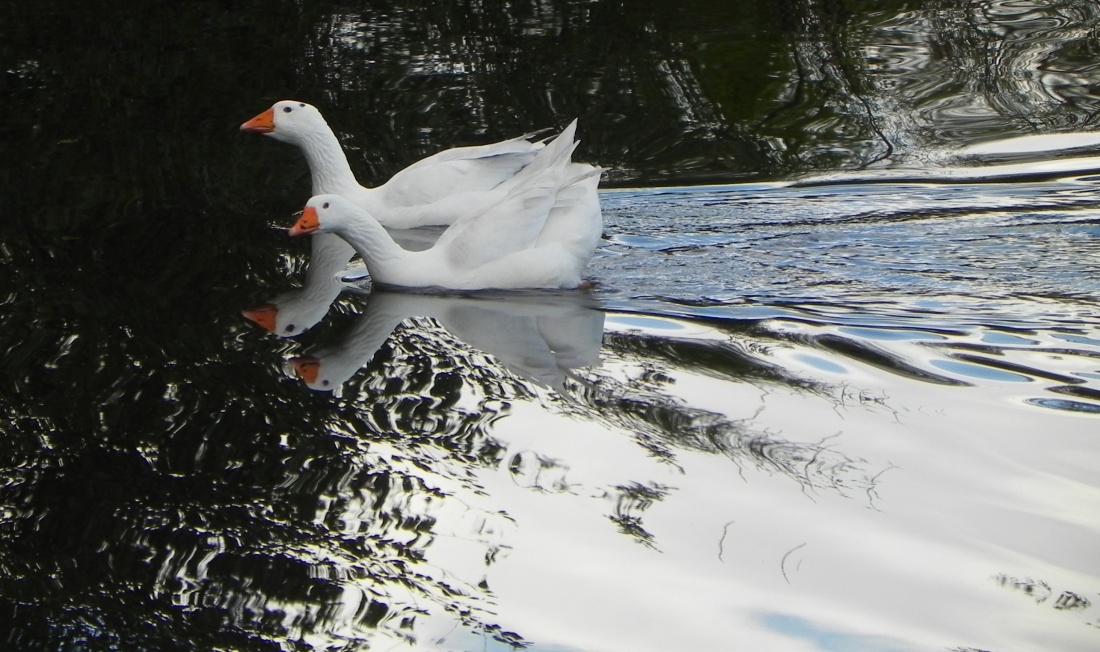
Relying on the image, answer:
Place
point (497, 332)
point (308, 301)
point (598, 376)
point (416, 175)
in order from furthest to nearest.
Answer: point (416, 175) < point (308, 301) < point (497, 332) < point (598, 376)

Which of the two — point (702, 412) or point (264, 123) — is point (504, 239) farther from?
point (264, 123)

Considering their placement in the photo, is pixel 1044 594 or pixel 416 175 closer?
pixel 1044 594

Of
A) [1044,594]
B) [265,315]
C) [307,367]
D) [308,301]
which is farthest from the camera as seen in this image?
[308,301]

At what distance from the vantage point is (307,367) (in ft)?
18.6

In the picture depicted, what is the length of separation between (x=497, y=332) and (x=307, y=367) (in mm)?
895

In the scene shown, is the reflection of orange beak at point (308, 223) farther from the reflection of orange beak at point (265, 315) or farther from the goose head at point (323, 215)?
the reflection of orange beak at point (265, 315)

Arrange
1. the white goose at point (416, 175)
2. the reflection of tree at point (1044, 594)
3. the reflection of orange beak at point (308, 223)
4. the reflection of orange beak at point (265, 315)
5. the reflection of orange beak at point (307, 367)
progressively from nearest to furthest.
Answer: the reflection of tree at point (1044, 594) < the reflection of orange beak at point (307, 367) < the reflection of orange beak at point (265, 315) < the reflection of orange beak at point (308, 223) < the white goose at point (416, 175)

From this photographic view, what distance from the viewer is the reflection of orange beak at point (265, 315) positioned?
621 cm

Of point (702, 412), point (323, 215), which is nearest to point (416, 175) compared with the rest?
point (323, 215)

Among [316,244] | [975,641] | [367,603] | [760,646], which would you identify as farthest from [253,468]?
[316,244]

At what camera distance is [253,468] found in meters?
4.62

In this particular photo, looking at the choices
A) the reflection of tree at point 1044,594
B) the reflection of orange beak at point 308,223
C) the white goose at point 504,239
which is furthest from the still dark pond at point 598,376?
the reflection of orange beak at point 308,223

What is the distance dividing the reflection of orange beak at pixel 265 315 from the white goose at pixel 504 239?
39 centimetres

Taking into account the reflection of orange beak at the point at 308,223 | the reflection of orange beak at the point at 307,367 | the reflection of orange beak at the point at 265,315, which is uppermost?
the reflection of orange beak at the point at 308,223
